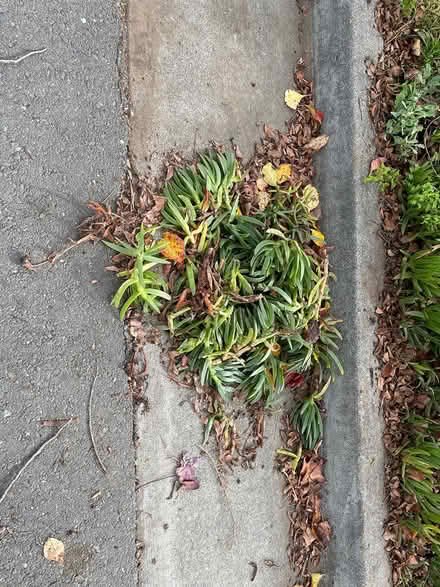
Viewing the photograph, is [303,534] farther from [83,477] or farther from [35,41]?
[35,41]

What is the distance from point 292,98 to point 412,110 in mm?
650

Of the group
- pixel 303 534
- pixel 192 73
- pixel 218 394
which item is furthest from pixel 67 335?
pixel 303 534

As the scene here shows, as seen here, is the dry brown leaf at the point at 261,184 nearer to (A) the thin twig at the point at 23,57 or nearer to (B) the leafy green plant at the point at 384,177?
(B) the leafy green plant at the point at 384,177

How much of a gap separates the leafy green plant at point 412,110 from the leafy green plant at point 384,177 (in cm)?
18

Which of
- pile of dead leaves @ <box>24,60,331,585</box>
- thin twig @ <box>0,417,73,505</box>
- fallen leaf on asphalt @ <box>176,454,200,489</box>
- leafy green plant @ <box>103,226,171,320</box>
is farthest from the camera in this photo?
fallen leaf on asphalt @ <box>176,454,200,489</box>

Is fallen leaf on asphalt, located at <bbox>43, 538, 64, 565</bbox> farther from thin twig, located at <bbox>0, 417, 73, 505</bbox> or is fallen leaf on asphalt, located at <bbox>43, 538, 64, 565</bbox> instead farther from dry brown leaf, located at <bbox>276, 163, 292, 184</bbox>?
dry brown leaf, located at <bbox>276, 163, 292, 184</bbox>

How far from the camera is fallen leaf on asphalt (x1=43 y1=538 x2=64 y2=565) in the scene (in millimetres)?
2207

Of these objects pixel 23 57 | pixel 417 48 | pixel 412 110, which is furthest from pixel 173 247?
pixel 417 48

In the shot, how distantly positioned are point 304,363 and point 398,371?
61 centimetres

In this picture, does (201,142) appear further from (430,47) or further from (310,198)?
(430,47)

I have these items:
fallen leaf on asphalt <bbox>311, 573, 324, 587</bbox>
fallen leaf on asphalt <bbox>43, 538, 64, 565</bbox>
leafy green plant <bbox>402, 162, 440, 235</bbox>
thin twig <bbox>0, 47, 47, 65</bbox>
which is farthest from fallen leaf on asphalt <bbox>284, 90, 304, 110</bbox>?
fallen leaf on asphalt <bbox>311, 573, 324, 587</bbox>

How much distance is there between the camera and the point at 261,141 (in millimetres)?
2930

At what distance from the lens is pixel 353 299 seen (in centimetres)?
291

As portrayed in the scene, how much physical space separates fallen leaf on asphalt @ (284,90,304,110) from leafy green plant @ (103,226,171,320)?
1.22m
